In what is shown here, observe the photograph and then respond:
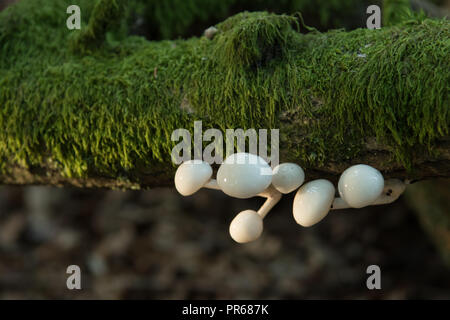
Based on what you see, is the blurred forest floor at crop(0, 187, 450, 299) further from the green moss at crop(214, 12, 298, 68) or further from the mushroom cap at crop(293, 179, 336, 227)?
the green moss at crop(214, 12, 298, 68)

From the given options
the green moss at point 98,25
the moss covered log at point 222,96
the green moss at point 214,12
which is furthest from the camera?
A: the green moss at point 214,12

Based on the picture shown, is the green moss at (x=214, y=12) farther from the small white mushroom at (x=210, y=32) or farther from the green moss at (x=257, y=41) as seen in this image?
the green moss at (x=257, y=41)

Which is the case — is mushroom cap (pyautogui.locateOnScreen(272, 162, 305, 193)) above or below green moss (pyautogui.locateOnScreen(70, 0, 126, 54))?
below

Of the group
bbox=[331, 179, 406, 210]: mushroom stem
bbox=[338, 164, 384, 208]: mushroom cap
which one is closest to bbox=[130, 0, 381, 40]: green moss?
bbox=[331, 179, 406, 210]: mushroom stem

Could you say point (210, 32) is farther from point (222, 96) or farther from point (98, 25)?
point (98, 25)

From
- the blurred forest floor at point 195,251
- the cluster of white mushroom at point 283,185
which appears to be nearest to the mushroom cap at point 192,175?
the cluster of white mushroom at point 283,185

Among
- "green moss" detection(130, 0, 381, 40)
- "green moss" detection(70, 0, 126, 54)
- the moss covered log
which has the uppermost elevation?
"green moss" detection(130, 0, 381, 40)
